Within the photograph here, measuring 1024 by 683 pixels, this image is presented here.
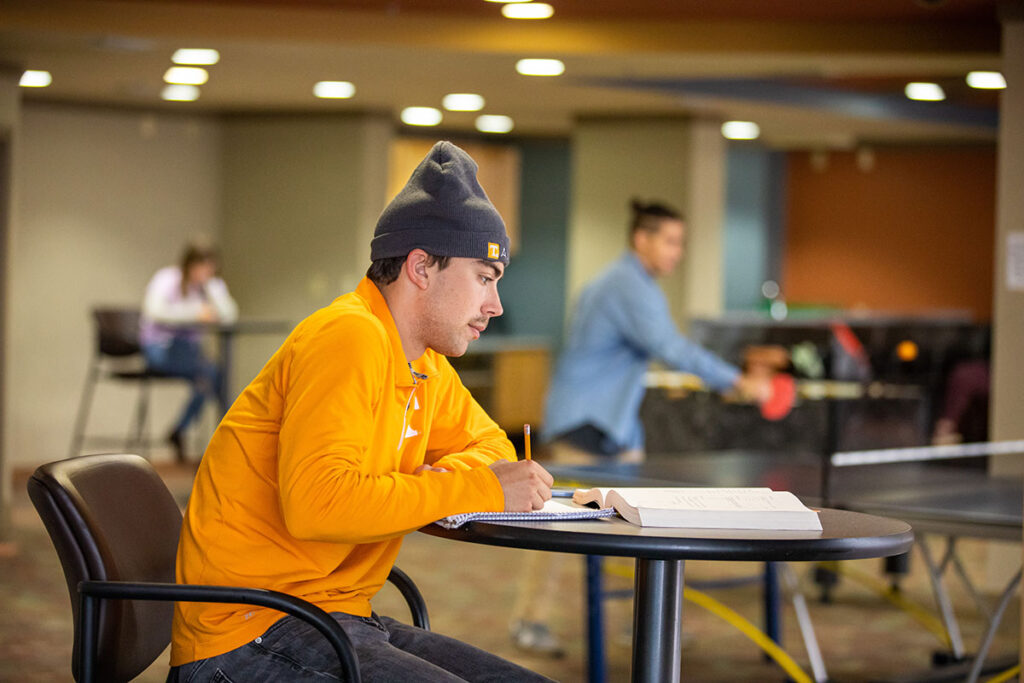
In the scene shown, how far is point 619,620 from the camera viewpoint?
5.11 metres

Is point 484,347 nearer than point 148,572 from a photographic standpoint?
No

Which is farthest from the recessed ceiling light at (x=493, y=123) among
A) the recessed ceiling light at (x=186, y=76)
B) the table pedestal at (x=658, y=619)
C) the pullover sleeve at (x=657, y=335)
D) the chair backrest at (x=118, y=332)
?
the table pedestal at (x=658, y=619)

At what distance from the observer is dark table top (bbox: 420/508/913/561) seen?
5.49 ft

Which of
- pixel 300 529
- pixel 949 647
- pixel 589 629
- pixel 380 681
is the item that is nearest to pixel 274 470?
pixel 300 529

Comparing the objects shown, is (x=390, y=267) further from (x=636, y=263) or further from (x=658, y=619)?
(x=636, y=263)

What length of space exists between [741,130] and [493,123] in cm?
203

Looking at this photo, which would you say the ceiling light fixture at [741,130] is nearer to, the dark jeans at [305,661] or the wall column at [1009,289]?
the wall column at [1009,289]

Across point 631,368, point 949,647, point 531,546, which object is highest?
point 631,368

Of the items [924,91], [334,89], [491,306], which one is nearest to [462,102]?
[334,89]

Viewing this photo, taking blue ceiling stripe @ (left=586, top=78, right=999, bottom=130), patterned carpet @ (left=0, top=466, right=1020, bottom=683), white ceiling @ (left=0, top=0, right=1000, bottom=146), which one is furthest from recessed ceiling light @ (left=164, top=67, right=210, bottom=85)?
patterned carpet @ (left=0, top=466, right=1020, bottom=683)

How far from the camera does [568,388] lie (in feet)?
15.5

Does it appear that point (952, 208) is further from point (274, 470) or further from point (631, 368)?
point (274, 470)

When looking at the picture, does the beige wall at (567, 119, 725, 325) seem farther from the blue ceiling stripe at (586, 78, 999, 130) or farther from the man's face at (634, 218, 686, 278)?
the man's face at (634, 218, 686, 278)

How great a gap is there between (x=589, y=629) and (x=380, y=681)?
191 cm
